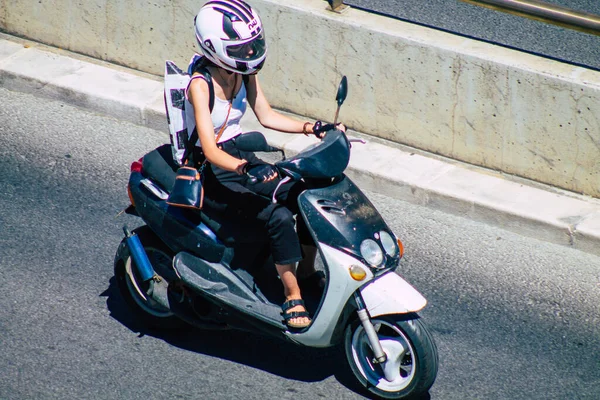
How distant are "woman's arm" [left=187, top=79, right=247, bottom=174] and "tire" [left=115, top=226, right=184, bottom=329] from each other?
0.77 meters

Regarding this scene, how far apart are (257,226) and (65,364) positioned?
129 centimetres

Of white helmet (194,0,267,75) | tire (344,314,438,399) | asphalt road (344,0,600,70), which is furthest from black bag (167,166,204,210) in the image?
asphalt road (344,0,600,70)

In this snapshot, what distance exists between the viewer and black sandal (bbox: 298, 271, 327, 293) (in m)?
5.03

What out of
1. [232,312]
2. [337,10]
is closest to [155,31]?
[337,10]

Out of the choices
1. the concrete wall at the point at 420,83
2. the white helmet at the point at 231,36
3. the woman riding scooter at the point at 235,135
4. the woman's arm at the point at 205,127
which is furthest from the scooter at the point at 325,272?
the concrete wall at the point at 420,83

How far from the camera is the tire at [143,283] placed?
5.16 meters

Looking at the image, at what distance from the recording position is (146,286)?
5152mm

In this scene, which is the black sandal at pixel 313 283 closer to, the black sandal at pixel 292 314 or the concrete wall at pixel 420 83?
the black sandal at pixel 292 314

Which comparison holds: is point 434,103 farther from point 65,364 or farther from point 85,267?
point 65,364

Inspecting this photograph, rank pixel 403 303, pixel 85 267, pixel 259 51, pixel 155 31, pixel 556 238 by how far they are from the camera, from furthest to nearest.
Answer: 1. pixel 155 31
2. pixel 556 238
3. pixel 85 267
4. pixel 259 51
5. pixel 403 303

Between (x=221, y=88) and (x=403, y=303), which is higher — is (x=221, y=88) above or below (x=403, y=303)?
above

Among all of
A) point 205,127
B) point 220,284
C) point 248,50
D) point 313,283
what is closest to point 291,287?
point 313,283

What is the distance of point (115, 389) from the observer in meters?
4.75

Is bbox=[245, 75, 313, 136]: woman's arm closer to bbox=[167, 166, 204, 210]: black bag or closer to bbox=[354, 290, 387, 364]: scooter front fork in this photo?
bbox=[167, 166, 204, 210]: black bag
